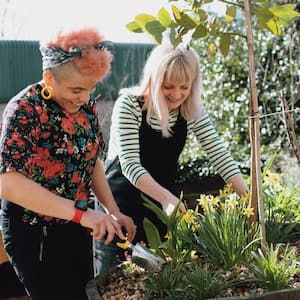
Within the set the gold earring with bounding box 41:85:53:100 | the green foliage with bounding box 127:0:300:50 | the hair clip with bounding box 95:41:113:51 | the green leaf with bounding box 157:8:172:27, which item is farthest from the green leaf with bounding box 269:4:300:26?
the gold earring with bounding box 41:85:53:100

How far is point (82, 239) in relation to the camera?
2.03 m

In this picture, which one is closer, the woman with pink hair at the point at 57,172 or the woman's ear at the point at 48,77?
the woman with pink hair at the point at 57,172

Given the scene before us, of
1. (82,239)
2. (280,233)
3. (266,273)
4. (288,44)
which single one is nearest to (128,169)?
(82,239)

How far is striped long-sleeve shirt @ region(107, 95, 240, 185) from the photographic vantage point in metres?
2.13

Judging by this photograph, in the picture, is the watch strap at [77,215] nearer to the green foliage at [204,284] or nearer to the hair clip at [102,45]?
the green foliage at [204,284]

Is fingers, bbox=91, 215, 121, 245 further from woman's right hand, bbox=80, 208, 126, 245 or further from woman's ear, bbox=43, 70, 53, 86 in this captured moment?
woman's ear, bbox=43, 70, 53, 86

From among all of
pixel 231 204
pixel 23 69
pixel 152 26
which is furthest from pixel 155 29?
pixel 23 69

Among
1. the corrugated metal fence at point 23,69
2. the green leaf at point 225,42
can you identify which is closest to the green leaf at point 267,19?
the green leaf at point 225,42

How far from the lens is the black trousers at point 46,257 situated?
71.5 inches

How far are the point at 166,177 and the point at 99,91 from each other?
5549 millimetres

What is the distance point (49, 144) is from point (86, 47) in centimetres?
34

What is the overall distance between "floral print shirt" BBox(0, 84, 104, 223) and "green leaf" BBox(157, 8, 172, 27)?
1.58ft

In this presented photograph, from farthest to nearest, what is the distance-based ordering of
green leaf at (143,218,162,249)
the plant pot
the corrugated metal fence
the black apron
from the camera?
1. the corrugated metal fence
2. the black apron
3. green leaf at (143,218,162,249)
4. the plant pot

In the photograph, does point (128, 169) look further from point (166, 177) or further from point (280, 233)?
point (280, 233)
